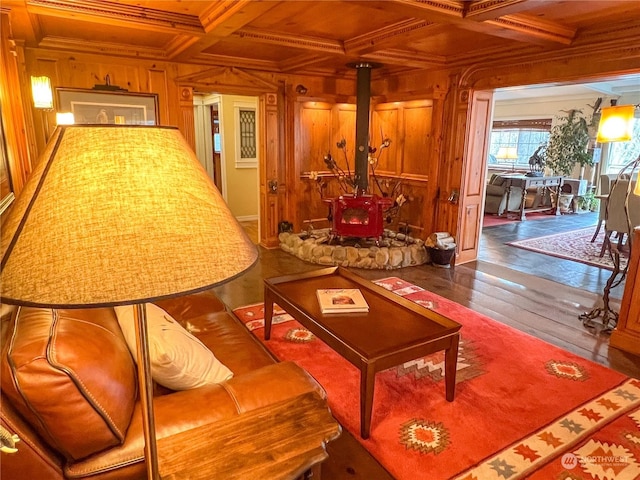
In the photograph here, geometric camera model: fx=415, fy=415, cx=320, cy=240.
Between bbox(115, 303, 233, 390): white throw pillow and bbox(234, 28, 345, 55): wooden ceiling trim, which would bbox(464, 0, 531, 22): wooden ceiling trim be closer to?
bbox(234, 28, 345, 55): wooden ceiling trim

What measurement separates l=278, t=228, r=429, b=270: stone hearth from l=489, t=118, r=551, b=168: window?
648 cm

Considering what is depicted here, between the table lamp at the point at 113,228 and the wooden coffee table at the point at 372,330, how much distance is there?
4.90 ft

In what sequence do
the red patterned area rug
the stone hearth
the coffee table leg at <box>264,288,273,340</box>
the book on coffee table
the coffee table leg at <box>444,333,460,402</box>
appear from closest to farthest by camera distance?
the red patterned area rug
the coffee table leg at <box>444,333,460,402</box>
the book on coffee table
the coffee table leg at <box>264,288,273,340</box>
the stone hearth

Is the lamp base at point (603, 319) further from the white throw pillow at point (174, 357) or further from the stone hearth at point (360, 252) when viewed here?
the white throw pillow at point (174, 357)

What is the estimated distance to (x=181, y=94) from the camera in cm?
477

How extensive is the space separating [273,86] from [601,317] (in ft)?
14.4

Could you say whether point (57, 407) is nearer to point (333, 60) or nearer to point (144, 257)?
point (144, 257)

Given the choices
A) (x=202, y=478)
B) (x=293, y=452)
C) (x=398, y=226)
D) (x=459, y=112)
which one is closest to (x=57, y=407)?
(x=202, y=478)

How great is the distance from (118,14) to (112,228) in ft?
10.5

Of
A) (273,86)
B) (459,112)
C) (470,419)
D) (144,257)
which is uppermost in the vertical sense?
(273,86)

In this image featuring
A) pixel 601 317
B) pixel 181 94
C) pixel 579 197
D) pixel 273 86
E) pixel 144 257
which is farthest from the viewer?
pixel 579 197

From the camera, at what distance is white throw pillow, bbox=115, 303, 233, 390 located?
4.83ft

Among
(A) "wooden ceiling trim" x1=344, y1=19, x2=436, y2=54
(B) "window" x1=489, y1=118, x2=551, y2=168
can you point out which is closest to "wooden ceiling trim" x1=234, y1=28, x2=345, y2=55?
(A) "wooden ceiling trim" x1=344, y1=19, x2=436, y2=54

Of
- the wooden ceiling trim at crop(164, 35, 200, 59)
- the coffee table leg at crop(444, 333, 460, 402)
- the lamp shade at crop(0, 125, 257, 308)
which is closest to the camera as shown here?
the lamp shade at crop(0, 125, 257, 308)
